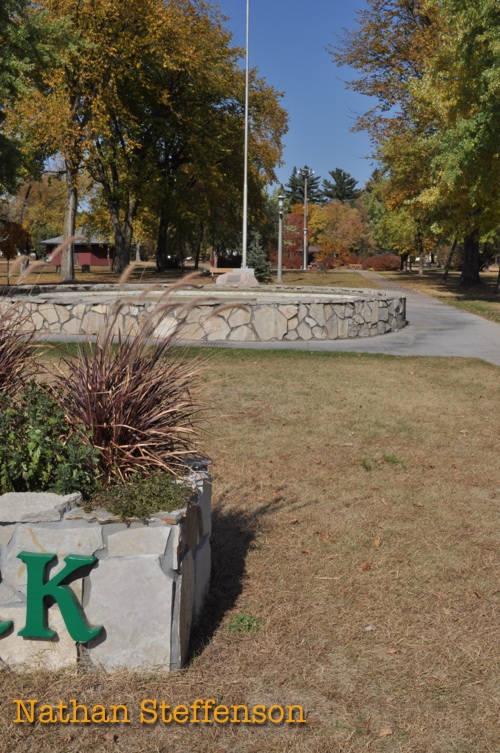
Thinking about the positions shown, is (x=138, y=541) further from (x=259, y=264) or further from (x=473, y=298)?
(x=259, y=264)

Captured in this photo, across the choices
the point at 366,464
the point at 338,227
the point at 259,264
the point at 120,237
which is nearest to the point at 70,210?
the point at 120,237

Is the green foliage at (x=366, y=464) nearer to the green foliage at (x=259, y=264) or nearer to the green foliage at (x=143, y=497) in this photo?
the green foliage at (x=143, y=497)

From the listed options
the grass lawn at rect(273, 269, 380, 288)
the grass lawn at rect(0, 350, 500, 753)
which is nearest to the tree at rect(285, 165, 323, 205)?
the grass lawn at rect(273, 269, 380, 288)

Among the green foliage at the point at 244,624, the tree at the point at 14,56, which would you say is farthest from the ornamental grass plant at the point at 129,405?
the tree at the point at 14,56

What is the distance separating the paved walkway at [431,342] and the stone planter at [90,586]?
32.5 feet

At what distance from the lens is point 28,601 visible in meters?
3.15

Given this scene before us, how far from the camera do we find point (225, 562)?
4539mm

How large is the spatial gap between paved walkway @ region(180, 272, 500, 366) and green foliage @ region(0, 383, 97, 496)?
9410 millimetres

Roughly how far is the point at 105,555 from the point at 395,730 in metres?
1.42

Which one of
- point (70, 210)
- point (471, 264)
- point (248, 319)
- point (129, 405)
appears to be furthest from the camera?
point (471, 264)

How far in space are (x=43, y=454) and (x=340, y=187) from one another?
438 feet

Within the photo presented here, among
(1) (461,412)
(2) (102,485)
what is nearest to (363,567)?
(2) (102,485)

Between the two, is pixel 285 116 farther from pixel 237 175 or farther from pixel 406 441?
pixel 406 441

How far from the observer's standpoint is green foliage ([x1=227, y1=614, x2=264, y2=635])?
375 cm
